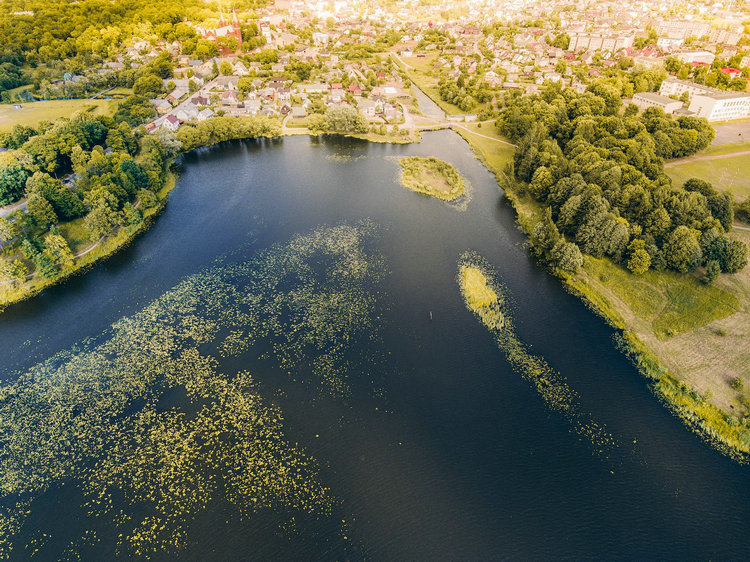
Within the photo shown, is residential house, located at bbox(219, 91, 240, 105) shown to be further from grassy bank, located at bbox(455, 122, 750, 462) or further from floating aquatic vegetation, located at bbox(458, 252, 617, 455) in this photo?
grassy bank, located at bbox(455, 122, 750, 462)

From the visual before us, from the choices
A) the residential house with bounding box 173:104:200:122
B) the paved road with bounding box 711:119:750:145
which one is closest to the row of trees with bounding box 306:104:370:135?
the residential house with bounding box 173:104:200:122

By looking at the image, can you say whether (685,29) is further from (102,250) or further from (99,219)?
(102,250)

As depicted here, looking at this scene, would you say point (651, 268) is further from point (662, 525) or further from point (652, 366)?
point (662, 525)

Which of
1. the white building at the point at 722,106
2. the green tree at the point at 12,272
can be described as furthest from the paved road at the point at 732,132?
the green tree at the point at 12,272

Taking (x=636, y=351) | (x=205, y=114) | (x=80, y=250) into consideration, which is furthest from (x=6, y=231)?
(x=636, y=351)

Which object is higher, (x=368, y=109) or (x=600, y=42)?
(x=600, y=42)

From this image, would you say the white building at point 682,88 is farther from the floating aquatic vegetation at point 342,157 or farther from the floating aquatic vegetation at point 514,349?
the floating aquatic vegetation at point 514,349
